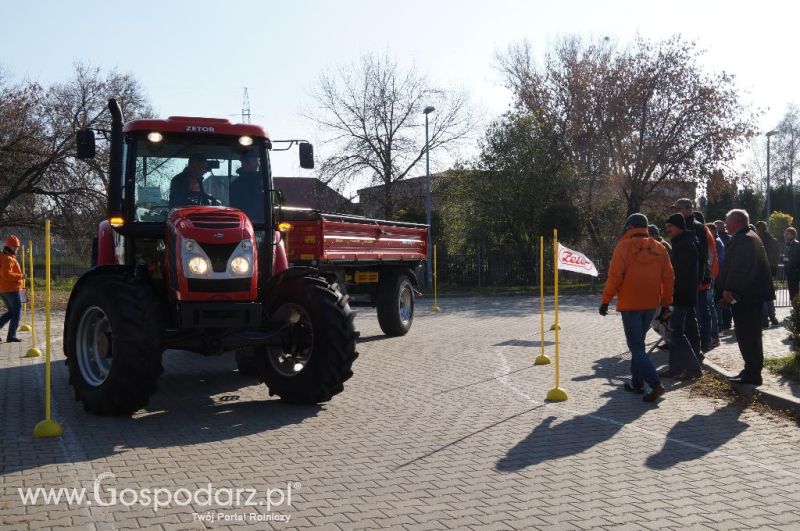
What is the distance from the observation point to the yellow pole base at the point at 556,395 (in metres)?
9.04

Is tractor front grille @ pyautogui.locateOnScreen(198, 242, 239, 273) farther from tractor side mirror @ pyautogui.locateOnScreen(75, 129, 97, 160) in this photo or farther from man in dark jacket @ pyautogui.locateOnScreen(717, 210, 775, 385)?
man in dark jacket @ pyautogui.locateOnScreen(717, 210, 775, 385)

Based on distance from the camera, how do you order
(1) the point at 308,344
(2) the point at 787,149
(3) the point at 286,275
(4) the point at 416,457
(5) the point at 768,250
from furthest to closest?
(2) the point at 787,149, (5) the point at 768,250, (3) the point at 286,275, (1) the point at 308,344, (4) the point at 416,457

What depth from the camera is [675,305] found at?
33.9ft

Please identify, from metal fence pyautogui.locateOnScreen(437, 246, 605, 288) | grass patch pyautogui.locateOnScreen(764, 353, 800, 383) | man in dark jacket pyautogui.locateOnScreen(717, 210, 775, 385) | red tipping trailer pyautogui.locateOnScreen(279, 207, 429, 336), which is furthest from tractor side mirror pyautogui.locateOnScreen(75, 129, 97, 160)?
metal fence pyautogui.locateOnScreen(437, 246, 605, 288)

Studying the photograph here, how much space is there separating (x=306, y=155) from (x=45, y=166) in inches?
1009

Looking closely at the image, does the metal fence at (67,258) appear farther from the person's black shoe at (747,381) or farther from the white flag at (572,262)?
the person's black shoe at (747,381)

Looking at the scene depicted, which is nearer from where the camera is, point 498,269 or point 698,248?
point 698,248

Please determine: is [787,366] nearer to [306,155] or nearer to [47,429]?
[306,155]

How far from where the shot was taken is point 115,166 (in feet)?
30.3

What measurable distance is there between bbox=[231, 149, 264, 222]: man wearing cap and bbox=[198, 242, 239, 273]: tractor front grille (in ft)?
3.69

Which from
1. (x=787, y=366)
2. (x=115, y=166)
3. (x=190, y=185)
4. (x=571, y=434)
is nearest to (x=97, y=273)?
(x=115, y=166)

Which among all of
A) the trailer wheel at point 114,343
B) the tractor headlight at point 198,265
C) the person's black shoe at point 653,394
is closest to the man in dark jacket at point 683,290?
the person's black shoe at point 653,394

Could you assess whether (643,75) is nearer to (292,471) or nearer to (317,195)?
(317,195)

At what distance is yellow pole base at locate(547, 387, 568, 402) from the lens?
9.04 metres
